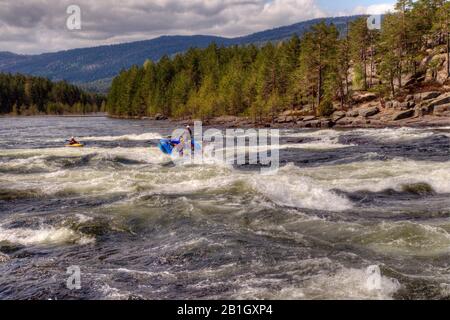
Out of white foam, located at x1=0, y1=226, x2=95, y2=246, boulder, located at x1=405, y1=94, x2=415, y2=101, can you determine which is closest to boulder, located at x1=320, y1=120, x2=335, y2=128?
boulder, located at x1=405, y1=94, x2=415, y2=101

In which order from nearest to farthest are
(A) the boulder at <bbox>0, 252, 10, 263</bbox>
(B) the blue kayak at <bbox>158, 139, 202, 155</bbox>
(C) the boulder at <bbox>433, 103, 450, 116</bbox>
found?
(A) the boulder at <bbox>0, 252, 10, 263</bbox> → (B) the blue kayak at <bbox>158, 139, 202, 155</bbox> → (C) the boulder at <bbox>433, 103, 450, 116</bbox>

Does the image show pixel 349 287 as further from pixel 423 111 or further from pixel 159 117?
pixel 159 117

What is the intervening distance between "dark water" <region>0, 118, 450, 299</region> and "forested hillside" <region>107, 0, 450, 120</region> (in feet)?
173

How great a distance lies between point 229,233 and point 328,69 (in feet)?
244

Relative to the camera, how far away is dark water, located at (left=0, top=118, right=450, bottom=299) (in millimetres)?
9633

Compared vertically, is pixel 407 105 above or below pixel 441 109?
above

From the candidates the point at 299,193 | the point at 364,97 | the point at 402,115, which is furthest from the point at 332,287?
the point at 364,97

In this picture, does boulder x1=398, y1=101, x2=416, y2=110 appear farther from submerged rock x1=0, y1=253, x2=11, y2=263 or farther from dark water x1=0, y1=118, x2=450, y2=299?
submerged rock x1=0, y1=253, x2=11, y2=263

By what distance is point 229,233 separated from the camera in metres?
13.2

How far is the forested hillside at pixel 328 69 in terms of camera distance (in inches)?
2931

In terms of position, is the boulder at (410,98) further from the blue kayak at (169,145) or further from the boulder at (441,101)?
the blue kayak at (169,145)

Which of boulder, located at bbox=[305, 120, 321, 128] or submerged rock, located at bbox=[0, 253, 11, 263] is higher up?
boulder, located at bbox=[305, 120, 321, 128]
